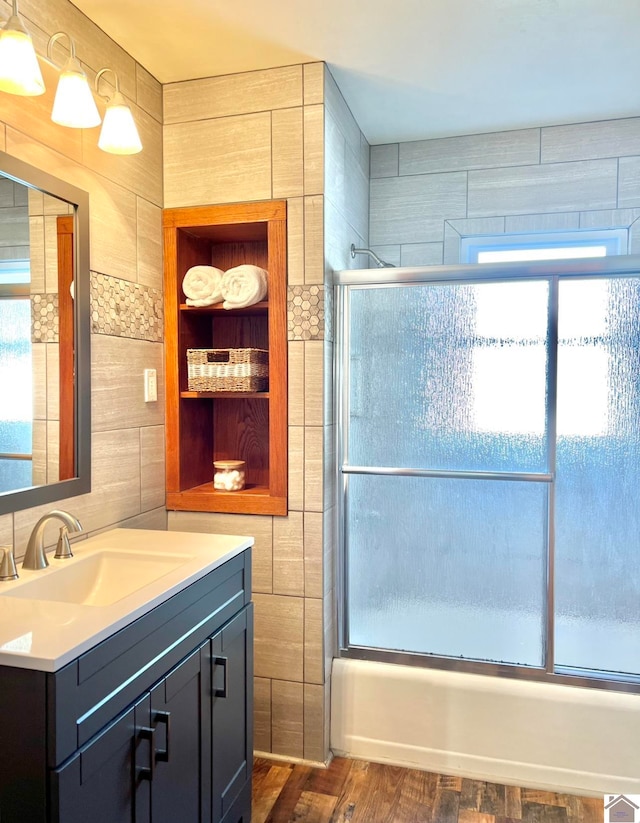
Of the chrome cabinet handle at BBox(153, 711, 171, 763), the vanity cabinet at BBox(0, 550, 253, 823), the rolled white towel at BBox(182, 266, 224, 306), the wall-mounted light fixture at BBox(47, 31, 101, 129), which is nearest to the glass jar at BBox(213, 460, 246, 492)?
the vanity cabinet at BBox(0, 550, 253, 823)

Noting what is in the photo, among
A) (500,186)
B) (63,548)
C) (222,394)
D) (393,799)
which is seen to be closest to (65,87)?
(222,394)

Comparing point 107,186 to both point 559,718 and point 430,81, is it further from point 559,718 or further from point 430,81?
point 559,718

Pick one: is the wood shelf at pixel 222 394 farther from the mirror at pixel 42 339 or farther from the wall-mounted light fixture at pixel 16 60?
the wall-mounted light fixture at pixel 16 60

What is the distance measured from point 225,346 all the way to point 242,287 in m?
0.40

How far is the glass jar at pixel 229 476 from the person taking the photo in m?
2.28

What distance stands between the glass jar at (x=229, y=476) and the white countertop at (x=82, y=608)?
0.44 metres

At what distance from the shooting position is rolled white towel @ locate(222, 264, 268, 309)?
2.15m

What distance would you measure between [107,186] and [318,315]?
79 centimetres

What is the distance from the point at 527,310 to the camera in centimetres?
211

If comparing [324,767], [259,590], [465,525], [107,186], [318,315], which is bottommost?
[324,767]

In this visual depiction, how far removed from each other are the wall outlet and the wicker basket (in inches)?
4.8

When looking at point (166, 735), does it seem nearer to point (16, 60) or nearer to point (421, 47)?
point (16, 60)

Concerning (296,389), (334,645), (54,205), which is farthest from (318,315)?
(334,645)
